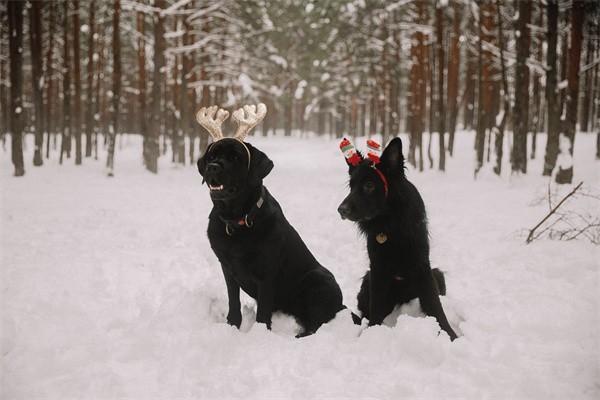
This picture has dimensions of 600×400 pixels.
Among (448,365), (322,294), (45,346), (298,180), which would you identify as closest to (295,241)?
(322,294)

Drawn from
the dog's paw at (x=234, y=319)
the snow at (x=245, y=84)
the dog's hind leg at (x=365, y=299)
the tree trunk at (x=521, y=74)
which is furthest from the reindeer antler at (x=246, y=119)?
the snow at (x=245, y=84)

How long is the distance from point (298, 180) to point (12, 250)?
44.0 ft

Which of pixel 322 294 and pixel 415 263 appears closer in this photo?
pixel 415 263

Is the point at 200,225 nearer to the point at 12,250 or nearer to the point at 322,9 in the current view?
the point at 12,250

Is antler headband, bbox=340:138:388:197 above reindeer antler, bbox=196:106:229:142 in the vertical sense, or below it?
below

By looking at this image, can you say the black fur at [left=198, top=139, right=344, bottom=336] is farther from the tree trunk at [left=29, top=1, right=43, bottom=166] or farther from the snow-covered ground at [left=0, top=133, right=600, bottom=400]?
the tree trunk at [left=29, top=1, right=43, bottom=166]

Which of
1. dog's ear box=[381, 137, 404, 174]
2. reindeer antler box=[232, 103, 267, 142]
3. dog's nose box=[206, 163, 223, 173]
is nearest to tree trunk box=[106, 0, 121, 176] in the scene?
reindeer antler box=[232, 103, 267, 142]

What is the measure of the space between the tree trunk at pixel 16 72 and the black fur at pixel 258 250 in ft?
46.5

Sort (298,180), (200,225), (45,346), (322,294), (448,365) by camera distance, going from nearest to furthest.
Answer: (448,365)
(45,346)
(322,294)
(200,225)
(298,180)

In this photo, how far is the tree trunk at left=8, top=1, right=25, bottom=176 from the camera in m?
14.2

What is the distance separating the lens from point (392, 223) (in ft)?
12.0

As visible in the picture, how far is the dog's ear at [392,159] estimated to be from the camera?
3560mm

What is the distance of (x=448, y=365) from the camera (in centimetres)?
287

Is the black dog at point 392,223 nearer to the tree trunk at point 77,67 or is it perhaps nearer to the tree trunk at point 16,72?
the tree trunk at point 16,72
